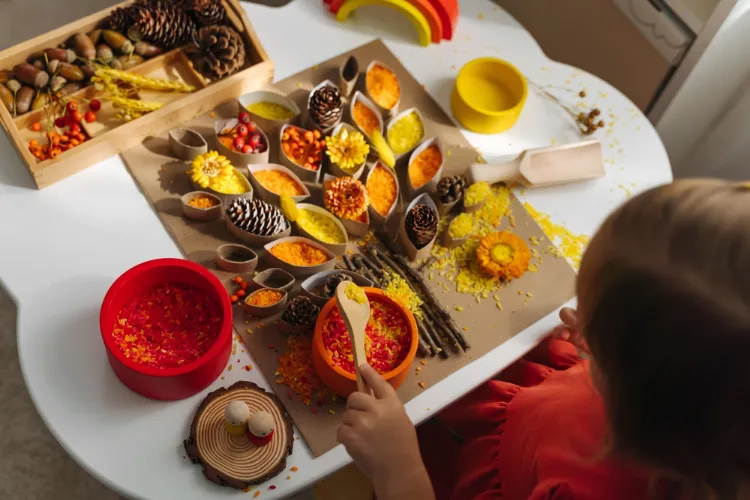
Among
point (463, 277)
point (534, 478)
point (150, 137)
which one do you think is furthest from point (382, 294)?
point (150, 137)

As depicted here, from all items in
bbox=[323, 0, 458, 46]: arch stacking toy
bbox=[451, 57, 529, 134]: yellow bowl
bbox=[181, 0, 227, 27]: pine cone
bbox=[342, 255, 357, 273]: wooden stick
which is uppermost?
bbox=[323, 0, 458, 46]: arch stacking toy

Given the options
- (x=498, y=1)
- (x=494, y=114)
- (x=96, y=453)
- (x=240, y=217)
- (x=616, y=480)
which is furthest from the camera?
(x=498, y=1)

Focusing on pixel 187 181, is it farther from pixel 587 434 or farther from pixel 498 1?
pixel 498 1

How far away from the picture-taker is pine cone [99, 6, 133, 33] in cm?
102

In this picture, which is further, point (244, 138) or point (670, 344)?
point (244, 138)

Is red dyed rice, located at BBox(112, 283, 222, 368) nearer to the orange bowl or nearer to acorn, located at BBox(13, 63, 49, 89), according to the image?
the orange bowl

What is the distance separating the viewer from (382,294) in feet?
2.89

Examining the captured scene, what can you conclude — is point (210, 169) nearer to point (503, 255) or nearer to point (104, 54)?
point (104, 54)

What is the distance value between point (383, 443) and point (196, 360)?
23cm

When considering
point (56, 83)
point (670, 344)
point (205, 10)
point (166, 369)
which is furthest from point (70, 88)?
point (670, 344)

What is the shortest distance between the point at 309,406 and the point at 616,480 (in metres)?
0.36

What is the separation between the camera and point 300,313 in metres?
0.87

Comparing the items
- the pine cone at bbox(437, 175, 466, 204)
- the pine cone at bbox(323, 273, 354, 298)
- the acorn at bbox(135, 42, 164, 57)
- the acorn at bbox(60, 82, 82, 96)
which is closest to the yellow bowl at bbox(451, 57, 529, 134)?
the pine cone at bbox(437, 175, 466, 204)

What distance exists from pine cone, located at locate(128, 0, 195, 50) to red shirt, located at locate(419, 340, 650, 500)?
2.22ft
